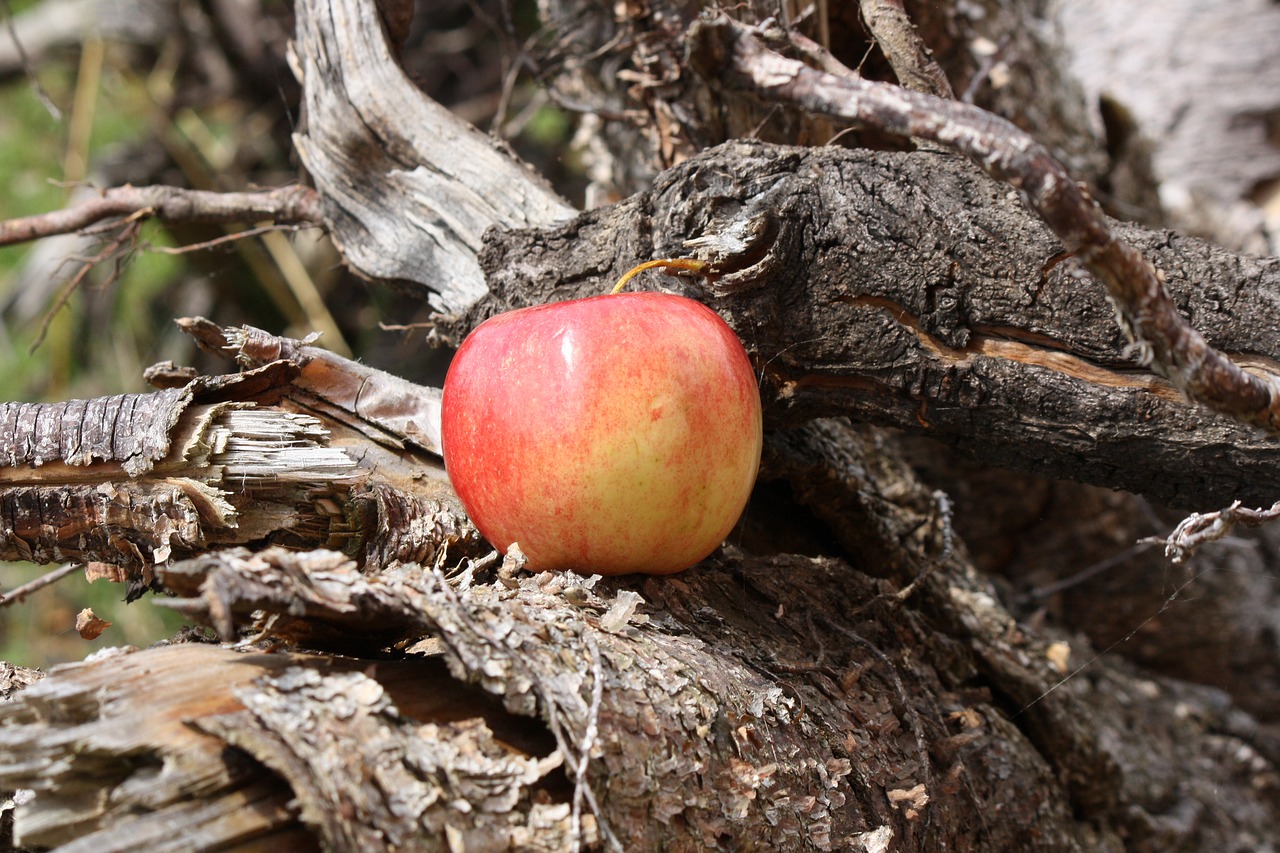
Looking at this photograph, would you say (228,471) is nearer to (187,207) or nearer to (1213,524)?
(187,207)

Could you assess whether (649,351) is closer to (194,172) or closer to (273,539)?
(273,539)

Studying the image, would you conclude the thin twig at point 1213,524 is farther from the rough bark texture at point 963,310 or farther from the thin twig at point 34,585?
the thin twig at point 34,585

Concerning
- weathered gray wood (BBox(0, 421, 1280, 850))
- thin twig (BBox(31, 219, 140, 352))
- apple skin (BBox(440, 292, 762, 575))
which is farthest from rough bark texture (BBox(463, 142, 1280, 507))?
thin twig (BBox(31, 219, 140, 352))

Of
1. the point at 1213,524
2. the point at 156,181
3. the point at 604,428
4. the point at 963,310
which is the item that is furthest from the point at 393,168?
the point at 156,181

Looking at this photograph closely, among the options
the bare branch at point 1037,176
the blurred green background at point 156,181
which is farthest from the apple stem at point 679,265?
the blurred green background at point 156,181

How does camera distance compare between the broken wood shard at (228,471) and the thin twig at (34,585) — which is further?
the thin twig at (34,585)
